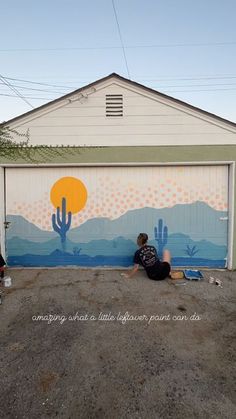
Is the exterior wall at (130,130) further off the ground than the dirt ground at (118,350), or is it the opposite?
the exterior wall at (130,130)

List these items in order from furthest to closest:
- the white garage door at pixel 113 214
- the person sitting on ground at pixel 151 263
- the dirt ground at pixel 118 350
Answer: the white garage door at pixel 113 214 → the person sitting on ground at pixel 151 263 → the dirt ground at pixel 118 350

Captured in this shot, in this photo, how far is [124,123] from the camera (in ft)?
20.8

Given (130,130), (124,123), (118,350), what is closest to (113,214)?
(130,130)

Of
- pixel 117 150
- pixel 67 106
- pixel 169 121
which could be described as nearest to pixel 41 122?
pixel 67 106

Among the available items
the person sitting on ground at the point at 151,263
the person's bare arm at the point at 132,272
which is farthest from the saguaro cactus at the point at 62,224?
the person sitting on ground at the point at 151,263

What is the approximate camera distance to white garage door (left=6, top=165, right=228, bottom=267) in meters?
6.50

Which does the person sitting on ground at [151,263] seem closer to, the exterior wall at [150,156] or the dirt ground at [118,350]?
the dirt ground at [118,350]

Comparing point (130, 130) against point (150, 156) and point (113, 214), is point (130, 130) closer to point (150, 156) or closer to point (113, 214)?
point (150, 156)

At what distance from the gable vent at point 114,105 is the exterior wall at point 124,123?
3.8 inches

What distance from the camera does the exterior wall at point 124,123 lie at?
6297 mm

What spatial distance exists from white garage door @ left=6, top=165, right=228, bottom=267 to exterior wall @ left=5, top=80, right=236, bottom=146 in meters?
0.68

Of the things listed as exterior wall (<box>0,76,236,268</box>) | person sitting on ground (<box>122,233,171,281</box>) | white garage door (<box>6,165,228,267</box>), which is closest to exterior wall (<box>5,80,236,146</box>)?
exterior wall (<box>0,76,236,268</box>)

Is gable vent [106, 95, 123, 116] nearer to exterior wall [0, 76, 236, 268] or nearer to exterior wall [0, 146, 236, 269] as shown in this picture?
exterior wall [0, 76, 236, 268]

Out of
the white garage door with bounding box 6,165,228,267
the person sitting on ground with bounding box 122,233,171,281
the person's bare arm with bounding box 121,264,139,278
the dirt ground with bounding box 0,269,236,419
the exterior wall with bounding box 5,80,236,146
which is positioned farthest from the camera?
the white garage door with bounding box 6,165,228,267
